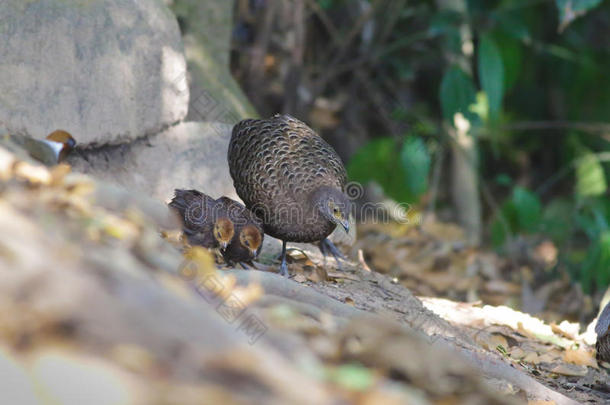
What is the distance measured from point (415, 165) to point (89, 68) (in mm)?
4048

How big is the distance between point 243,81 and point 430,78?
288cm

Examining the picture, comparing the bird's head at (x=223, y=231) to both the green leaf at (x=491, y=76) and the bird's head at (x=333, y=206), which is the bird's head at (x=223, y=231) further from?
the green leaf at (x=491, y=76)

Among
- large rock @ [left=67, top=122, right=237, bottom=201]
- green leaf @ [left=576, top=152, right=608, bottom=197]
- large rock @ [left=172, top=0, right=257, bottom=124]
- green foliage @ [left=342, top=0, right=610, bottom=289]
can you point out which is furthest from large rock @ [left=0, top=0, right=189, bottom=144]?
green leaf @ [left=576, top=152, right=608, bottom=197]

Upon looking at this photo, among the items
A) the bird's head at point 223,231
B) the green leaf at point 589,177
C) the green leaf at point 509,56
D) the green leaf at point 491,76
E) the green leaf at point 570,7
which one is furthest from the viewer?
the green leaf at point 509,56

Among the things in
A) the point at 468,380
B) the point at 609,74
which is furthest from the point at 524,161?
the point at 468,380

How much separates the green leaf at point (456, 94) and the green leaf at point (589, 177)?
2.08 m

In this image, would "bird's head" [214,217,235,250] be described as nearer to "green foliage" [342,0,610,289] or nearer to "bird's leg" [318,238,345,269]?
"bird's leg" [318,238,345,269]

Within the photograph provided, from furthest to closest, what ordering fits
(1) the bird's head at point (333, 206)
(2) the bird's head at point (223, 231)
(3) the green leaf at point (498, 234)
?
(3) the green leaf at point (498, 234)
(1) the bird's head at point (333, 206)
(2) the bird's head at point (223, 231)

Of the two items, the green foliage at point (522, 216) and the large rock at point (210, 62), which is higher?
the large rock at point (210, 62)

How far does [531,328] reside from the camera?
5.54 metres

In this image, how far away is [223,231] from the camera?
4.54m

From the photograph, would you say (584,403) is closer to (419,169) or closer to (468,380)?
(468,380)

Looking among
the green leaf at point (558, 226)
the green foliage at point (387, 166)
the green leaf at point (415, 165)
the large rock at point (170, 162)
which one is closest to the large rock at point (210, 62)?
the large rock at point (170, 162)

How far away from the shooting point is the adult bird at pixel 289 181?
4.91 m
